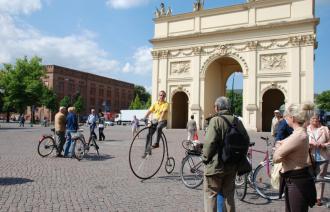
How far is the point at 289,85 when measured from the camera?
38.1 metres

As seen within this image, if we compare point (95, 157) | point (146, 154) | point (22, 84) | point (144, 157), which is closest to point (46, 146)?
point (95, 157)

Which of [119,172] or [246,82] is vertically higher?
[246,82]

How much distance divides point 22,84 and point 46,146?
2101 inches

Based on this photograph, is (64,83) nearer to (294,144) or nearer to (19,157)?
(19,157)

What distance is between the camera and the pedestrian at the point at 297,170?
4172 mm

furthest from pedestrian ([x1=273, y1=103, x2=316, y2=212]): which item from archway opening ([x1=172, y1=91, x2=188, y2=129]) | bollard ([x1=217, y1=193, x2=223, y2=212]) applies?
archway opening ([x1=172, y1=91, x2=188, y2=129])

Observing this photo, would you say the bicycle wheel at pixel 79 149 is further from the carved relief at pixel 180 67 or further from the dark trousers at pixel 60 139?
the carved relief at pixel 180 67

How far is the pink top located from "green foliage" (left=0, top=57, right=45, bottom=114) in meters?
61.0

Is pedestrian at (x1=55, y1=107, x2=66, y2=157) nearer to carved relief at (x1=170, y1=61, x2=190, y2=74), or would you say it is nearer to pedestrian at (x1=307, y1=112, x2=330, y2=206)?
pedestrian at (x1=307, y1=112, x2=330, y2=206)

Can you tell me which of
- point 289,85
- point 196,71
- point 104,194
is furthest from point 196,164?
point 196,71

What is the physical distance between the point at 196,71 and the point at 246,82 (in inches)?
254

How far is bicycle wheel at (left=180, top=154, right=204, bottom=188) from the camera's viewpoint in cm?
823

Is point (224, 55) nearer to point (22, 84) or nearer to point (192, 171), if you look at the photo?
point (192, 171)

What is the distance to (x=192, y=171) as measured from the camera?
8320 mm
